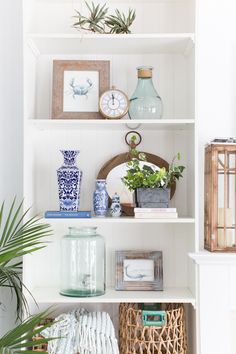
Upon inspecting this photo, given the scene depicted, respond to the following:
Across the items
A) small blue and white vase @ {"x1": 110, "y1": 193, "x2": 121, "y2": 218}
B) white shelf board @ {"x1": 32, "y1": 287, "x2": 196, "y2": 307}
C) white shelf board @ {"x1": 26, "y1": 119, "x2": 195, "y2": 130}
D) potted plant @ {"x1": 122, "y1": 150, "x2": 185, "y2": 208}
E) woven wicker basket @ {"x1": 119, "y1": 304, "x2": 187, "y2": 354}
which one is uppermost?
white shelf board @ {"x1": 26, "y1": 119, "x2": 195, "y2": 130}

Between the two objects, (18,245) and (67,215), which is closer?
(18,245)

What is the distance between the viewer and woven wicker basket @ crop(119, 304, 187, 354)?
2391 mm

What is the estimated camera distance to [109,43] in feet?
8.20

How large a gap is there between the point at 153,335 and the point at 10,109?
126 centimetres

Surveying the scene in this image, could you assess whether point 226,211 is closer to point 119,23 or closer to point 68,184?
point 68,184

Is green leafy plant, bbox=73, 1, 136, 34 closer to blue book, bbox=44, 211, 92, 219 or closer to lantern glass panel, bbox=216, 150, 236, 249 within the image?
lantern glass panel, bbox=216, 150, 236, 249

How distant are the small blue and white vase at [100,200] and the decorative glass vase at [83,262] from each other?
10 centimetres

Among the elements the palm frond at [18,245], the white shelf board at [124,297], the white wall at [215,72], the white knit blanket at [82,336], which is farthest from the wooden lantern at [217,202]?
the palm frond at [18,245]

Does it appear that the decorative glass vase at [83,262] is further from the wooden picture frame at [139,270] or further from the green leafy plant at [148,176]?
the green leafy plant at [148,176]

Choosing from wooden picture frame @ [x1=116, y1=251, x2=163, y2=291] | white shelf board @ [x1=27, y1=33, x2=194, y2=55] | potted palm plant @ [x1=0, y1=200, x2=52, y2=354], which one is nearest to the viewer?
potted palm plant @ [x1=0, y1=200, x2=52, y2=354]

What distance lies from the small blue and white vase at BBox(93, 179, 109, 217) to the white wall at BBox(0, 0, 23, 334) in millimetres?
412

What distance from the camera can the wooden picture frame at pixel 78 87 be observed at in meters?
2.57

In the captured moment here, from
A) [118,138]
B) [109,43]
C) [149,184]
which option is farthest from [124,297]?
[109,43]

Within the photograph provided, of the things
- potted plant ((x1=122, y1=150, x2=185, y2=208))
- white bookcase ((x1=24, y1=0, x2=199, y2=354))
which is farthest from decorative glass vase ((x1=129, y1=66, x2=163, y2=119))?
potted plant ((x1=122, y1=150, x2=185, y2=208))
